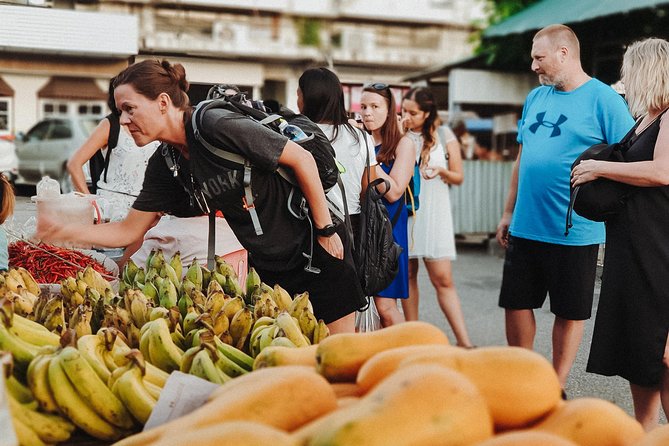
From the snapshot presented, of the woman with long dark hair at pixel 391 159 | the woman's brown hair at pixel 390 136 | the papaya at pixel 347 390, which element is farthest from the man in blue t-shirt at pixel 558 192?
the papaya at pixel 347 390

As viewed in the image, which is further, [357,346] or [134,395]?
[134,395]

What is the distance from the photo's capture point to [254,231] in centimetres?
345

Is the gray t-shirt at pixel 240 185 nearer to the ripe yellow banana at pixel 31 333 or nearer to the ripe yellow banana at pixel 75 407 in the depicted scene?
the ripe yellow banana at pixel 31 333

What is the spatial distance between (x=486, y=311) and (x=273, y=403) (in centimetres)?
711

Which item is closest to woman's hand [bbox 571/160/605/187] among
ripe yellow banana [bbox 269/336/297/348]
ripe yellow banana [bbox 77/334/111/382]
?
ripe yellow banana [bbox 269/336/297/348]

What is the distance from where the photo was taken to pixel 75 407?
187 centimetres

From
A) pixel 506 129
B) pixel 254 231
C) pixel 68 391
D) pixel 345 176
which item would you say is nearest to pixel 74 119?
pixel 506 129

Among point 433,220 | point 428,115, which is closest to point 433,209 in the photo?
point 433,220

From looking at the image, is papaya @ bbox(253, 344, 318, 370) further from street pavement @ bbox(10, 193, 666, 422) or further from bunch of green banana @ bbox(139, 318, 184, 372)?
street pavement @ bbox(10, 193, 666, 422)

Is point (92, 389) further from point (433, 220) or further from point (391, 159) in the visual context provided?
point (433, 220)

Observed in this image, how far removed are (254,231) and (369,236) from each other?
1.38m

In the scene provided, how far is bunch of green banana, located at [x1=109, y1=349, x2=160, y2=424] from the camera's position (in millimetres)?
1854

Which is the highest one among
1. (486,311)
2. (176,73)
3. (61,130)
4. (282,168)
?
(176,73)

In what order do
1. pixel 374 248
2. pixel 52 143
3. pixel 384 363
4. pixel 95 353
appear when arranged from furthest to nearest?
1. pixel 52 143
2. pixel 374 248
3. pixel 95 353
4. pixel 384 363
